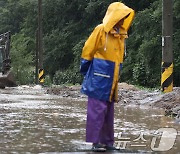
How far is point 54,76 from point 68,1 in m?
6.82

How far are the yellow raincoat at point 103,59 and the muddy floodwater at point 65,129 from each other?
0.66 metres

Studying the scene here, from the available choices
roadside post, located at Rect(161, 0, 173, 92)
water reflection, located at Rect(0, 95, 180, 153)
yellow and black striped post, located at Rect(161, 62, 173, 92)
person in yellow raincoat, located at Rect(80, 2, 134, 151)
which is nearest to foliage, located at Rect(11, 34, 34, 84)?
roadside post, located at Rect(161, 0, 173, 92)

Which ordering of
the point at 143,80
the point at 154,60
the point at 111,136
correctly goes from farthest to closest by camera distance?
1. the point at 143,80
2. the point at 154,60
3. the point at 111,136

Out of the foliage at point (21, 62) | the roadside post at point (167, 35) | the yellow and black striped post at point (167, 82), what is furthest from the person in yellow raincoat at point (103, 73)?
the foliage at point (21, 62)

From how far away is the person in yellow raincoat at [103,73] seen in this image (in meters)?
5.32

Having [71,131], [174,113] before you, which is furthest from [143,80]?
[71,131]

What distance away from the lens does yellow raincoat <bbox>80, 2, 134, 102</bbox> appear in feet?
17.6

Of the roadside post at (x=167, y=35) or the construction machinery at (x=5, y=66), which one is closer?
the roadside post at (x=167, y=35)

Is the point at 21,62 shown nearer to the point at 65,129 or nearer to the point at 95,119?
the point at 65,129

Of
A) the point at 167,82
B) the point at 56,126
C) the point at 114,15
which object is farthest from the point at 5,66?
the point at 114,15

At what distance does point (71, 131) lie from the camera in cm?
659

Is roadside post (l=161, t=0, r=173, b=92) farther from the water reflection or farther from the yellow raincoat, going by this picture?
the yellow raincoat

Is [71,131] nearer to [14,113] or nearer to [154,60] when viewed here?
[14,113]

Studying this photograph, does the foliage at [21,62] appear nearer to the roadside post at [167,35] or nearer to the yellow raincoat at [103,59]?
the roadside post at [167,35]
